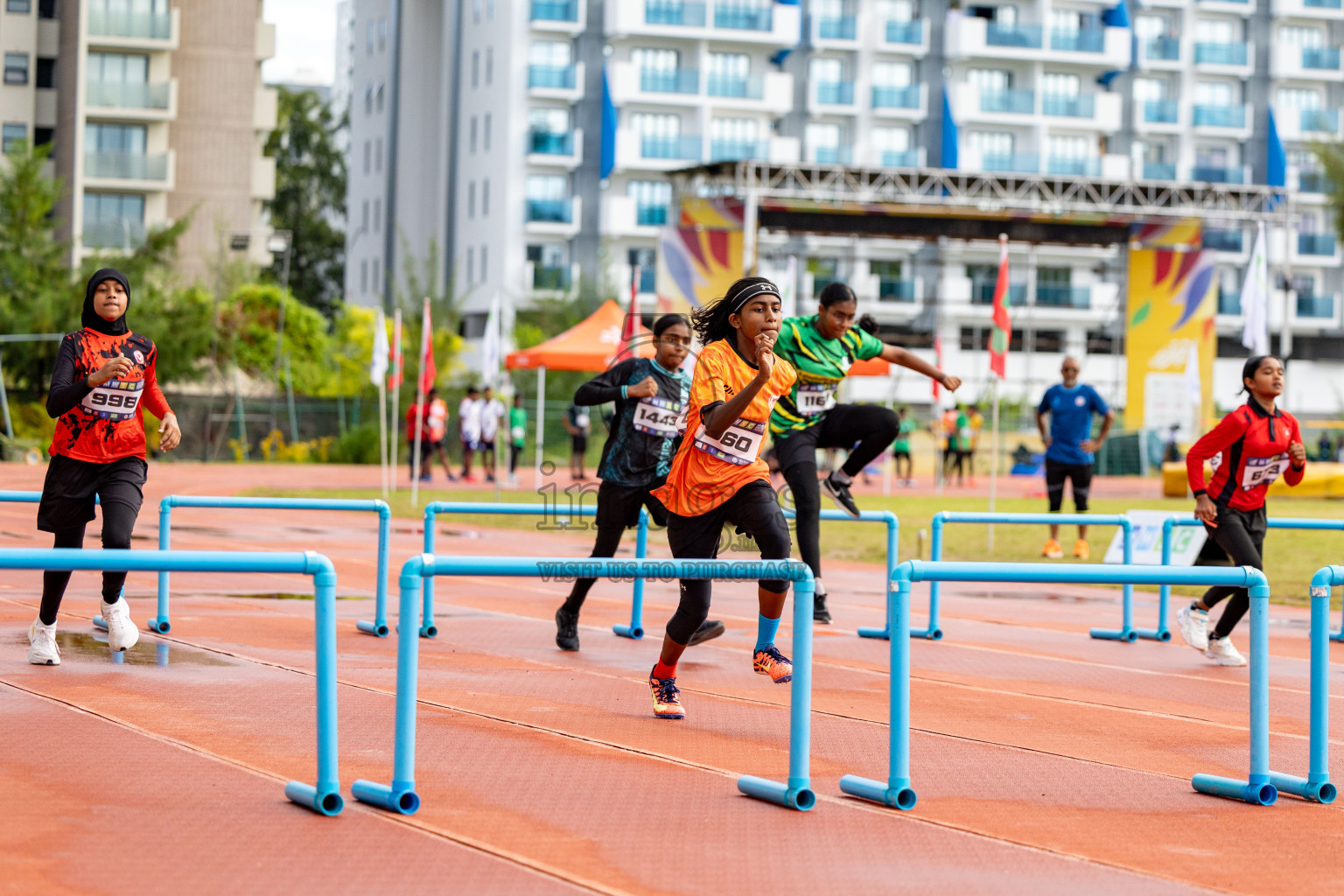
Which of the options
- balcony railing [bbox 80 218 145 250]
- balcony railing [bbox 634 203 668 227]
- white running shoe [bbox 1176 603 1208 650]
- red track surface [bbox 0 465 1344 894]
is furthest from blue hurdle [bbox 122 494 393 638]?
balcony railing [bbox 634 203 668 227]

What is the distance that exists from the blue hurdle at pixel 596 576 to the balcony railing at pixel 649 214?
61646 mm

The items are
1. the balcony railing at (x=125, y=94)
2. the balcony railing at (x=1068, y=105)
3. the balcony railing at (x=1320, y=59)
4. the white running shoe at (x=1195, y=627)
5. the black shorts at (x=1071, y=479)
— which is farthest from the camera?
the balcony railing at (x=1320, y=59)

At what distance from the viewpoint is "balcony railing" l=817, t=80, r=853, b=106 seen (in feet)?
225

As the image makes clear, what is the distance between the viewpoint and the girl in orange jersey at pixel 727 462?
22.5 ft

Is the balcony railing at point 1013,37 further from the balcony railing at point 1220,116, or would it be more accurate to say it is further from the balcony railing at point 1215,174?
the balcony railing at point 1215,174

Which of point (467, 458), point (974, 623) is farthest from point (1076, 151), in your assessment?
point (974, 623)

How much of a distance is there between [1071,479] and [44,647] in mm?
11932

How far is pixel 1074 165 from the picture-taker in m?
70.8

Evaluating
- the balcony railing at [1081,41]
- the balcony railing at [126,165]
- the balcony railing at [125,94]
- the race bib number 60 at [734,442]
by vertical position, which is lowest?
the race bib number 60 at [734,442]

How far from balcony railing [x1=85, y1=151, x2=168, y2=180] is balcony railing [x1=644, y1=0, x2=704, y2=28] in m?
20.2

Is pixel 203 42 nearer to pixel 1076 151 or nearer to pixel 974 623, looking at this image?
pixel 1076 151

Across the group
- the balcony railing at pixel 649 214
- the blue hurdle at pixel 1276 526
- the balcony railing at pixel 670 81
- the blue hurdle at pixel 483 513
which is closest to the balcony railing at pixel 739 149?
the balcony railing at pixel 670 81

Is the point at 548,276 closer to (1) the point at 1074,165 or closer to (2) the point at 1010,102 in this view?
(2) the point at 1010,102

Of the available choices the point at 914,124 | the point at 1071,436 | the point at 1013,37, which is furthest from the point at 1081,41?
the point at 1071,436
